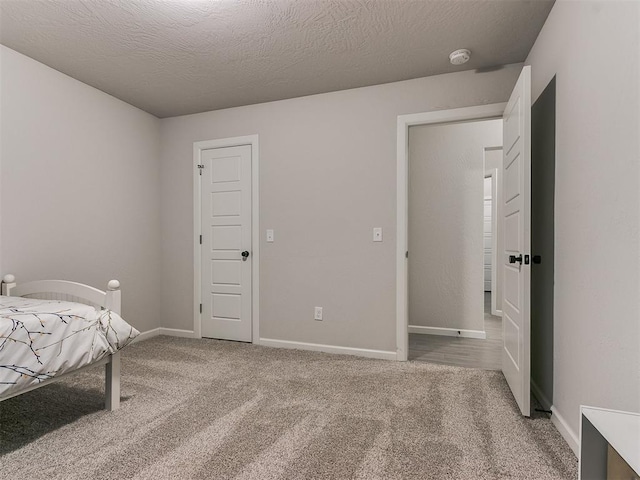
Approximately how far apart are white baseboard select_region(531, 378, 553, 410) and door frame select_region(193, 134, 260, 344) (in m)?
2.36

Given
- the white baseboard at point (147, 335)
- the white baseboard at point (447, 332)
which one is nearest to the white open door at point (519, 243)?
the white baseboard at point (447, 332)

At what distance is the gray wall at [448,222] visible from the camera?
401 cm

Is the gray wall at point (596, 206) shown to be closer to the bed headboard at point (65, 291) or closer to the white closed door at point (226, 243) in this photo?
the bed headboard at point (65, 291)

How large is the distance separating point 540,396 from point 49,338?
2.80 m

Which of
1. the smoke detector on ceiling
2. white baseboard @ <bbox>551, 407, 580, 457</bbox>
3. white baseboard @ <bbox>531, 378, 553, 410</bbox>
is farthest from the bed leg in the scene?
the smoke detector on ceiling

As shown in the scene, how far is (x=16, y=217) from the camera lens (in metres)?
2.61

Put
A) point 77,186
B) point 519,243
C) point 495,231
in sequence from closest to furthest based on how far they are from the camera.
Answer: point 519,243 < point 77,186 < point 495,231

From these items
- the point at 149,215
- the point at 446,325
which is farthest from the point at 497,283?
the point at 149,215

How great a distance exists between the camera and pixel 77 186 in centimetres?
308

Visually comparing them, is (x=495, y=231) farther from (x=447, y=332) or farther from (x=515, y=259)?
(x=515, y=259)

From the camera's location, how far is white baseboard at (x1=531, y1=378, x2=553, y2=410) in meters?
2.11

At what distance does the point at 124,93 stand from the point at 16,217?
1462 mm

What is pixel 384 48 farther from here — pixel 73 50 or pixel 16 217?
pixel 16 217

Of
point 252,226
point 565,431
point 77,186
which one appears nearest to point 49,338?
point 77,186
